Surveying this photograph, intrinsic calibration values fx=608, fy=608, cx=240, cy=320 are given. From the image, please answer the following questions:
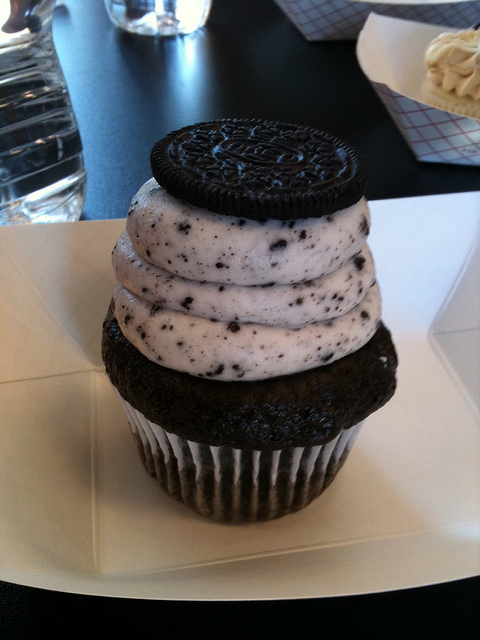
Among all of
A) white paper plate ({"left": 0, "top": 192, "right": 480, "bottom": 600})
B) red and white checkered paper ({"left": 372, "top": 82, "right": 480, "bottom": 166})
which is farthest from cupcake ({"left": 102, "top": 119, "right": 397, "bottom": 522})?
red and white checkered paper ({"left": 372, "top": 82, "right": 480, "bottom": 166})

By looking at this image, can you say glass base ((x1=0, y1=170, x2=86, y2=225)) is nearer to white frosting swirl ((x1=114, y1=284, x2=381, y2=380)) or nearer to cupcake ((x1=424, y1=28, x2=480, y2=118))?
white frosting swirl ((x1=114, y1=284, x2=381, y2=380))

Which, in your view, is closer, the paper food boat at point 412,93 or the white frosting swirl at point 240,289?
the white frosting swirl at point 240,289

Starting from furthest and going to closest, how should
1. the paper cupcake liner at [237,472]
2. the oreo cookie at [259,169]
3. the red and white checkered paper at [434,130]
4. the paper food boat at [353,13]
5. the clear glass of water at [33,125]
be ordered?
the paper food boat at [353,13] → the red and white checkered paper at [434,130] → the clear glass of water at [33,125] → the paper cupcake liner at [237,472] → the oreo cookie at [259,169]

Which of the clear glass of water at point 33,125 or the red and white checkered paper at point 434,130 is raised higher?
the clear glass of water at point 33,125

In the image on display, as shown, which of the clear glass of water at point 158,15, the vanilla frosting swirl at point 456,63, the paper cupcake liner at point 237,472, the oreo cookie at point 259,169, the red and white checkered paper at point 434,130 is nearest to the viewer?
the oreo cookie at point 259,169

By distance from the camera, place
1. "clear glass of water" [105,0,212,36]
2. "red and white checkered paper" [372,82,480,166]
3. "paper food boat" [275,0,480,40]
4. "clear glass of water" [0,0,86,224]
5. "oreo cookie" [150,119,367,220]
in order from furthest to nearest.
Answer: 1. "clear glass of water" [105,0,212,36]
2. "paper food boat" [275,0,480,40]
3. "red and white checkered paper" [372,82,480,166]
4. "clear glass of water" [0,0,86,224]
5. "oreo cookie" [150,119,367,220]

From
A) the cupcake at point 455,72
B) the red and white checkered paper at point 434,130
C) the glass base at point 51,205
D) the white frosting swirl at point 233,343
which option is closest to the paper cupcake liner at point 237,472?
the white frosting swirl at point 233,343

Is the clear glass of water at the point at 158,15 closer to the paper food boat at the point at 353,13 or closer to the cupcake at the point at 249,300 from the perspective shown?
the paper food boat at the point at 353,13
